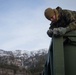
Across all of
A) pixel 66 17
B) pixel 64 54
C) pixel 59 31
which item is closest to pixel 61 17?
pixel 66 17

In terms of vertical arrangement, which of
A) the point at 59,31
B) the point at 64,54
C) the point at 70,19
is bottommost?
the point at 64,54

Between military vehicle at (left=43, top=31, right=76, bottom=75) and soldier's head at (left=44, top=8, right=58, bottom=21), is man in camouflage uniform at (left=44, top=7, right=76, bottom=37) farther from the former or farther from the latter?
military vehicle at (left=43, top=31, right=76, bottom=75)

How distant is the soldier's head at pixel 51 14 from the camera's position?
12.8ft

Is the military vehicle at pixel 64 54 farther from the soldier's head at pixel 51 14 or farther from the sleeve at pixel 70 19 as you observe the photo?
→ the soldier's head at pixel 51 14

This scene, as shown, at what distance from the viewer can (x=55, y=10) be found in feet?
12.8

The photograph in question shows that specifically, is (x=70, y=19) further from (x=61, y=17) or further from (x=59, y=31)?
(x=59, y=31)

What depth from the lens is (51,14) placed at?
3910 millimetres

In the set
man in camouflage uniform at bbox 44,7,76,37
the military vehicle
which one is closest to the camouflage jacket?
man in camouflage uniform at bbox 44,7,76,37

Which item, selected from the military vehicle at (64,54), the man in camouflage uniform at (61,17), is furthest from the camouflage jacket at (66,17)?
the military vehicle at (64,54)

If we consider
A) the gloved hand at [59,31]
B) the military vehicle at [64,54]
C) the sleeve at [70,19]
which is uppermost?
the sleeve at [70,19]

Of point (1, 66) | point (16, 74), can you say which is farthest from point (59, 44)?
point (1, 66)

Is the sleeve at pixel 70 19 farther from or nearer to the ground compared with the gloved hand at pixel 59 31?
farther from the ground

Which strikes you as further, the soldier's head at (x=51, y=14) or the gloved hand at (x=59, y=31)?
the soldier's head at (x=51, y=14)

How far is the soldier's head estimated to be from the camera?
3.90 meters
